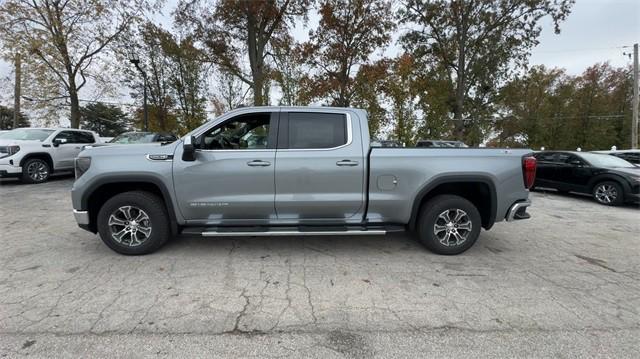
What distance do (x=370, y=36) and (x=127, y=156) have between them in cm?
1772

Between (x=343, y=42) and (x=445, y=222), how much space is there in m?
16.6

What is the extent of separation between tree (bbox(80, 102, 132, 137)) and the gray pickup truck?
46.7 metres

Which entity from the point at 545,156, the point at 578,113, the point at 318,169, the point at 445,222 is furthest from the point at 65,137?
the point at 578,113

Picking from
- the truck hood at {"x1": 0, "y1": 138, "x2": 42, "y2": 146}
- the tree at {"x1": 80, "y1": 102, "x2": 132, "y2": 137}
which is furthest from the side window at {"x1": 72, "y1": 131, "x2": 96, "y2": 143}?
the tree at {"x1": 80, "y1": 102, "x2": 132, "y2": 137}

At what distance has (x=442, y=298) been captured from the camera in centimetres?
304

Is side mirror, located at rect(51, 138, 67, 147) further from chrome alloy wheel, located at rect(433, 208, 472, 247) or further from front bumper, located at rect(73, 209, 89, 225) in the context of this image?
chrome alloy wheel, located at rect(433, 208, 472, 247)

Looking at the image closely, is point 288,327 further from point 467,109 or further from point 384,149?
point 467,109

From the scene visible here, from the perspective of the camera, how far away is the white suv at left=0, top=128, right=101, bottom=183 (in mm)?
8922

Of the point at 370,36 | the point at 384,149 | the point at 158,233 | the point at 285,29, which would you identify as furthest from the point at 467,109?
the point at 158,233

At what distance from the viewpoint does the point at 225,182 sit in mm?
3771

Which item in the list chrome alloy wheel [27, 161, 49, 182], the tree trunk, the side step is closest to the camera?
the side step

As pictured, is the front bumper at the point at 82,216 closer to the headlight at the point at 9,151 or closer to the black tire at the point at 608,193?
the headlight at the point at 9,151

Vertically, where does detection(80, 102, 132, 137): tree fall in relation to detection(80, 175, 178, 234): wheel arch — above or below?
above

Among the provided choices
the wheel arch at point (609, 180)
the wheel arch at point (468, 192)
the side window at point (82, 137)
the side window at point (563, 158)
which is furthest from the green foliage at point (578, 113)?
the side window at point (82, 137)
